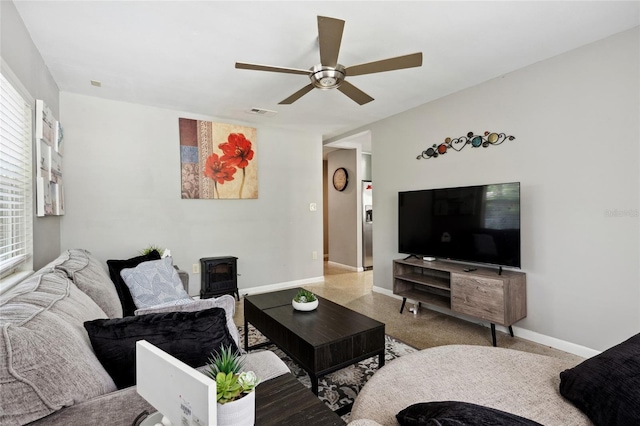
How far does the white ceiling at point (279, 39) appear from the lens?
1950mm

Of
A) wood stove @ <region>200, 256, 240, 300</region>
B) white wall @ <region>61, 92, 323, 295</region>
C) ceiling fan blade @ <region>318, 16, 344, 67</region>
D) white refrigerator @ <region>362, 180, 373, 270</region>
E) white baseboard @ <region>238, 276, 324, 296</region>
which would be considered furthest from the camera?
white refrigerator @ <region>362, 180, 373, 270</region>

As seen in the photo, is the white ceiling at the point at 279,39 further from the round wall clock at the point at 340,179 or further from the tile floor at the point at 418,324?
the round wall clock at the point at 340,179

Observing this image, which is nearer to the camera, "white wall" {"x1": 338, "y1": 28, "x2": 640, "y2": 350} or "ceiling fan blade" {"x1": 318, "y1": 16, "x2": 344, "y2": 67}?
"ceiling fan blade" {"x1": 318, "y1": 16, "x2": 344, "y2": 67}

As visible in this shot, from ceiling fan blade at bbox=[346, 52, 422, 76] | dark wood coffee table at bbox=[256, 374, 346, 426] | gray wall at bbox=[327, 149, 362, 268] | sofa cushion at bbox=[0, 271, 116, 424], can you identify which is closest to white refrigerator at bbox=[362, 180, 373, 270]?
gray wall at bbox=[327, 149, 362, 268]

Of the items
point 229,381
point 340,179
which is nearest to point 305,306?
point 229,381

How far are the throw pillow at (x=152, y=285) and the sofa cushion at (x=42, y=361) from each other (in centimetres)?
112

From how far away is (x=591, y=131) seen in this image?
2416 mm

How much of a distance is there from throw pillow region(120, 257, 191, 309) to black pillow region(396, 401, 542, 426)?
6.34ft

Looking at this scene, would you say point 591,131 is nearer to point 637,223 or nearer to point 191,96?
point 637,223

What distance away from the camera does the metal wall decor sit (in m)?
3.01

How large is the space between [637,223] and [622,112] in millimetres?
832

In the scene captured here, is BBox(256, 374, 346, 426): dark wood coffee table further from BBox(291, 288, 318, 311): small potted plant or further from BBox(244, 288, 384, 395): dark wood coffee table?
BBox(291, 288, 318, 311): small potted plant

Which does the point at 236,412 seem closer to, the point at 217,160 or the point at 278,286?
the point at 217,160

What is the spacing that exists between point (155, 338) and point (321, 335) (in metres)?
1.02
